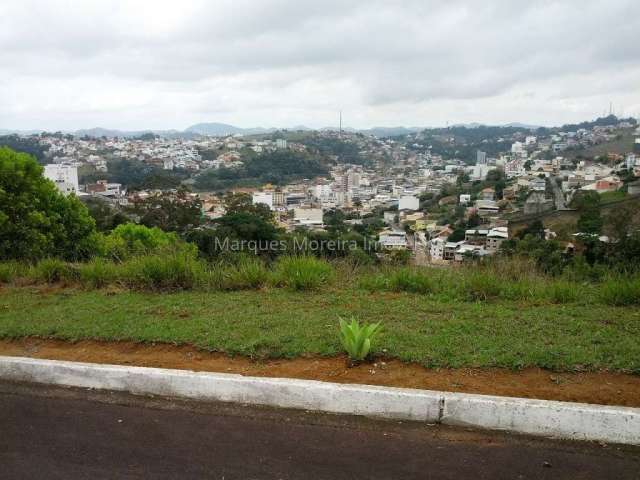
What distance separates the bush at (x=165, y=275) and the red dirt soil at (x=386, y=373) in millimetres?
1816

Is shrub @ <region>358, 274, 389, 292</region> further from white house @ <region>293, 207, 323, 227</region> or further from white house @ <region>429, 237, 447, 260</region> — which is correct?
white house @ <region>293, 207, 323, 227</region>

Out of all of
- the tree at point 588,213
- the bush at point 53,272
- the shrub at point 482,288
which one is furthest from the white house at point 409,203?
the shrub at point 482,288

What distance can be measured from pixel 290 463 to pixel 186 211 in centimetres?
3131

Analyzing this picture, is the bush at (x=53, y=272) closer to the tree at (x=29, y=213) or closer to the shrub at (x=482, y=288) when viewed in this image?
the shrub at (x=482, y=288)

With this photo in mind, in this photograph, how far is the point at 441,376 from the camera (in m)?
3.45

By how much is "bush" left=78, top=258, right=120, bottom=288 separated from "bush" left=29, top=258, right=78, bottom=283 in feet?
0.90

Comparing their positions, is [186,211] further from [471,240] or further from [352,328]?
[352,328]

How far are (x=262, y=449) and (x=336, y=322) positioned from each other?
184 centimetres

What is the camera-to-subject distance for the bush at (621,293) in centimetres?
501

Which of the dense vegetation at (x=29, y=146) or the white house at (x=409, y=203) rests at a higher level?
the dense vegetation at (x=29, y=146)

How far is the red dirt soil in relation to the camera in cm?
321

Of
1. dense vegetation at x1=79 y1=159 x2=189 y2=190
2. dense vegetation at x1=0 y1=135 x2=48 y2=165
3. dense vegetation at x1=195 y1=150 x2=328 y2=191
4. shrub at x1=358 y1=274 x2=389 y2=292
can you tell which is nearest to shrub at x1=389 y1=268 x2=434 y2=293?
shrub at x1=358 y1=274 x2=389 y2=292

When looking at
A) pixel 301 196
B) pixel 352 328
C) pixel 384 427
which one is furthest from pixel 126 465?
pixel 301 196

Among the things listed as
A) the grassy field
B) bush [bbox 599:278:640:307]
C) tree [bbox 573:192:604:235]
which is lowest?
tree [bbox 573:192:604:235]
